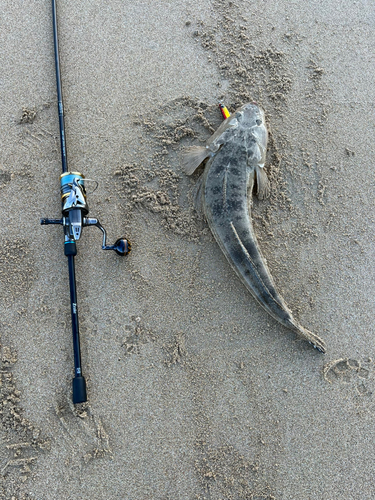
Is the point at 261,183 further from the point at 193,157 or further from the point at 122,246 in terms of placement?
the point at 122,246

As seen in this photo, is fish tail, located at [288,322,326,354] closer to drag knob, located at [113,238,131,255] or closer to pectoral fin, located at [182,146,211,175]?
drag knob, located at [113,238,131,255]

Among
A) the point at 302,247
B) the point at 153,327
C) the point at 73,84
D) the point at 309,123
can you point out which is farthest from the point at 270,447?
the point at 73,84

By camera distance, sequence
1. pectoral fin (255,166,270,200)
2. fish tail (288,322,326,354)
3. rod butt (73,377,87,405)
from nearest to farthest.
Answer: rod butt (73,377,87,405), fish tail (288,322,326,354), pectoral fin (255,166,270,200)

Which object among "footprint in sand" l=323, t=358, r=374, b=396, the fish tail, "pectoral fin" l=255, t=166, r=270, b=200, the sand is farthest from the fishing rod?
"footprint in sand" l=323, t=358, r=374, b=396

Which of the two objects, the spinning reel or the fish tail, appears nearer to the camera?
the spinning reel

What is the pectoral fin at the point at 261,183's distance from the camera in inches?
131

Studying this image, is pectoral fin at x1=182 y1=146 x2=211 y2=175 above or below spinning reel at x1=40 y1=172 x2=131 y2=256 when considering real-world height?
above

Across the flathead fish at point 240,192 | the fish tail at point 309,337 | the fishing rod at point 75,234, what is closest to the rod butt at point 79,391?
the fishing rod at point 75,234

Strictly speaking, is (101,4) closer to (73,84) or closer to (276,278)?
(73,84)

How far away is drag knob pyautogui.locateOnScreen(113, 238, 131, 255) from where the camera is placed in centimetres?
304

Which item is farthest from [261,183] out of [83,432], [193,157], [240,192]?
[83,432]

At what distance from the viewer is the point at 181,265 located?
10.7 ft

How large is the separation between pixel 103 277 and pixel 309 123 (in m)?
2.80

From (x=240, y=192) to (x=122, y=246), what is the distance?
127cm
